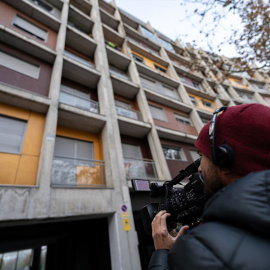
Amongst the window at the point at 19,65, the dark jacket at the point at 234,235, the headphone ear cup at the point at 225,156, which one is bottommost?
the dark jacket at the point at 234,235

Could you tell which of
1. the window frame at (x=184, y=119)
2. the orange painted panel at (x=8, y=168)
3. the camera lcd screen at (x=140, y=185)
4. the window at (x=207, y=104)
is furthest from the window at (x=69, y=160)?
the window at (x=207, y=104)

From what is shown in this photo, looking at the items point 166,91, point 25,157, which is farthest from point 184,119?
point 25,157

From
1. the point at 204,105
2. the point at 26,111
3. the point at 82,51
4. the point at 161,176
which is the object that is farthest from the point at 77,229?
the point at 204,105

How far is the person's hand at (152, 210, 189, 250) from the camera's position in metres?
1.04

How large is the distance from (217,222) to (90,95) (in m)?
8.57

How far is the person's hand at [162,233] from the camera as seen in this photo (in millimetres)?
1044

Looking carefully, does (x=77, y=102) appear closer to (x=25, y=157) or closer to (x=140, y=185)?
(x=25, y=157)

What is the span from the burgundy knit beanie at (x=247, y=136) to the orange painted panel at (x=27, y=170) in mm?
5406

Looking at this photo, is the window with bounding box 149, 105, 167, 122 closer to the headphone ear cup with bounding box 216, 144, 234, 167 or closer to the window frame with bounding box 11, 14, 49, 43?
the window frame with bounding box 11, 14, 49, 43

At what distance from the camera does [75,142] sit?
21.0 ft

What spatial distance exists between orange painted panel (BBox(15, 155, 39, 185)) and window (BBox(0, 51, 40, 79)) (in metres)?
3.85

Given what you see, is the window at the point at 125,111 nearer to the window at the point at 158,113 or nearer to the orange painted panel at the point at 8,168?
the window at the point at 158,113

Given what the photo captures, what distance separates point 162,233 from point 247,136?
0.87 m

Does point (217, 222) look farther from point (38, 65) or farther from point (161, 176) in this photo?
point (38, 65)
